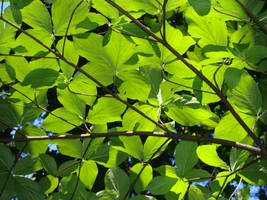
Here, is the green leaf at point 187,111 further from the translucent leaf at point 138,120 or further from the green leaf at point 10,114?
the green leaf at point 10,114

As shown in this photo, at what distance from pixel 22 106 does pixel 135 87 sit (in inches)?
15.4

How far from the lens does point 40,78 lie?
2.46 ft

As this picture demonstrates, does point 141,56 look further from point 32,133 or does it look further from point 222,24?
point 32,133

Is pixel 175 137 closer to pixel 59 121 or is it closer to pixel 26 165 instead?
pixel 59 121

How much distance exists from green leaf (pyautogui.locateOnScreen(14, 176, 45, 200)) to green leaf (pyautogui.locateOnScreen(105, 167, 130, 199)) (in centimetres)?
23

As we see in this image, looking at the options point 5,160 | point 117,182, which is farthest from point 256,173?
point 5,160

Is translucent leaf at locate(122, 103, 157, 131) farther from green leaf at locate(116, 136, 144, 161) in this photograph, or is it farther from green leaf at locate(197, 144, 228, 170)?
green leaf at locate(197, 144, 228, 170)

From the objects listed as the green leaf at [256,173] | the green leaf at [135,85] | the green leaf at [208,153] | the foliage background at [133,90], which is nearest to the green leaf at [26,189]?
the foliage background at [133,90]

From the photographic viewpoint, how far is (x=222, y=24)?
28.2 inches

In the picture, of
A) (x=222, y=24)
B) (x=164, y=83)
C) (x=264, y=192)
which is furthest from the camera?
(x=264, y=192)

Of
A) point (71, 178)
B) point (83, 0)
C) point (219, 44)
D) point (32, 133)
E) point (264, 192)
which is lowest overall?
point (264, 192)

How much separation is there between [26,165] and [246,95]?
27.4 inches

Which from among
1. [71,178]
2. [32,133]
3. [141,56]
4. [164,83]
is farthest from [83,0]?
[71,178]

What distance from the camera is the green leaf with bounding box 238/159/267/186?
79 cm
